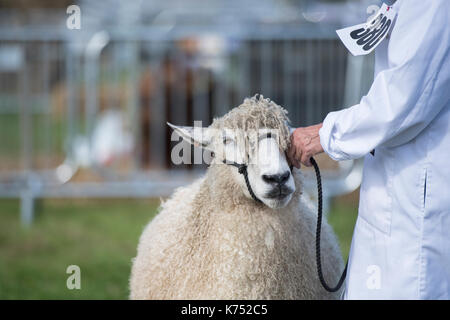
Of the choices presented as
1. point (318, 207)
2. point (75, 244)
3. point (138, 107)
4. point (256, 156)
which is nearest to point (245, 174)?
point (256, 156)

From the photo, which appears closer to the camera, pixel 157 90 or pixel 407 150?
pixel 407 150

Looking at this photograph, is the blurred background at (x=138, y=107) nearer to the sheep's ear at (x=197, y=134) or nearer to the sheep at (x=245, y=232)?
the sheep at (x=245, y=232)

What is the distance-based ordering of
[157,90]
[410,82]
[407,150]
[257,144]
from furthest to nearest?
[157,90] → [257,144] → [407,150] → [410,82]

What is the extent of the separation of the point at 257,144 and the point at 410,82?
0.71m

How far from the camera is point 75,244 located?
6.52 metres

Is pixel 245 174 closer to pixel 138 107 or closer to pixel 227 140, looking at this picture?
pixel 227 140

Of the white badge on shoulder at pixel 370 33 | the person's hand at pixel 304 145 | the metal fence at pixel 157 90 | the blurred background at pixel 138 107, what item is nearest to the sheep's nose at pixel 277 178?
the person's hand at pixel 304 145

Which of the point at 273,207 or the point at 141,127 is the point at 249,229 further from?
the point at 141,127

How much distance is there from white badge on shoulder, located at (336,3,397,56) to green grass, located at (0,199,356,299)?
9.35 feet

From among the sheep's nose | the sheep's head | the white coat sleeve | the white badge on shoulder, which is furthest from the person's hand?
the white badge on shoulder

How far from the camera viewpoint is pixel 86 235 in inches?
269

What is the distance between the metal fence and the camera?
711cm

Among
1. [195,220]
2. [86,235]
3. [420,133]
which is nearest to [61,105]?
[86,235]

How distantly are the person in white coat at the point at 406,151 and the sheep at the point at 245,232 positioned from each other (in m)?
0.31
